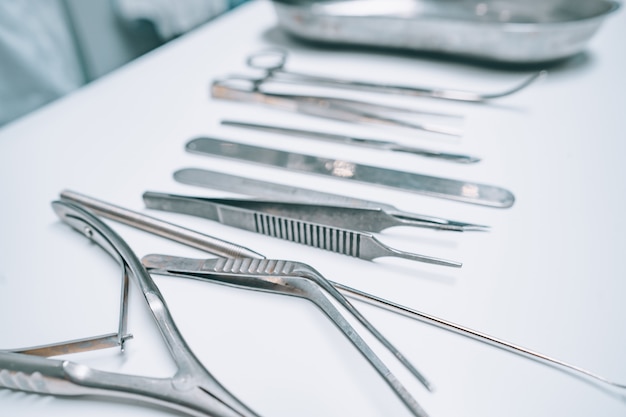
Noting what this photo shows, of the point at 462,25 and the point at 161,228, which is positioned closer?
the point at 161,228

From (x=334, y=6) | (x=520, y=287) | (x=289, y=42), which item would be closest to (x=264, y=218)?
(x=520, y=287)

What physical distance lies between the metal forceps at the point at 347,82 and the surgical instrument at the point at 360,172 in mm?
213

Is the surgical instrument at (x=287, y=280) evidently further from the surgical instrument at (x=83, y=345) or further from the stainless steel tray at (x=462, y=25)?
the stainless steel tray at (x=462, y=25)

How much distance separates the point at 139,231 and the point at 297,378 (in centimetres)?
23

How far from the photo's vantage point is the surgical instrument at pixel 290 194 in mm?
409

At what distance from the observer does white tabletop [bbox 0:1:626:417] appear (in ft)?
1.04

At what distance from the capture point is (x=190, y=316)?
1.22 ft

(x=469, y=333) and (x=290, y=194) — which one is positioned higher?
(x=290, y=194)

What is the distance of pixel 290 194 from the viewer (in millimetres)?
476

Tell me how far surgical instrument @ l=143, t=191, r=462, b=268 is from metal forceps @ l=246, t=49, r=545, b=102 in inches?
13.7

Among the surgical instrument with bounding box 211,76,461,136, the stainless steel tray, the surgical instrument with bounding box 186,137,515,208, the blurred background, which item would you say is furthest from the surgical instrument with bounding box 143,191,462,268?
the blurred background

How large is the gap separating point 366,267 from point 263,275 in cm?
10

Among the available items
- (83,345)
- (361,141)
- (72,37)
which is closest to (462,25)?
(361,141)

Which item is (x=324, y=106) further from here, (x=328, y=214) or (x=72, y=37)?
(x=72, y=37)
